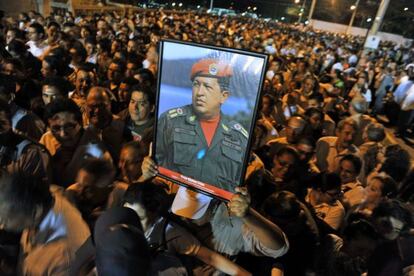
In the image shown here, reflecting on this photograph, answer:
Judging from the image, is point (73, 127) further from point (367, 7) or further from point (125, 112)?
point (367, 7)

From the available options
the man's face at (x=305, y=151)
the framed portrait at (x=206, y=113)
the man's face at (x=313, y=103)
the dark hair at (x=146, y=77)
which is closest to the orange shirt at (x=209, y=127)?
the framed portrait at (x=206, y=113)

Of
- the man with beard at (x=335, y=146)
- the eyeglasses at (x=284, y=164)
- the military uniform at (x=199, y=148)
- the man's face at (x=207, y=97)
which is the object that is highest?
the man's face at (x=207, y=97)

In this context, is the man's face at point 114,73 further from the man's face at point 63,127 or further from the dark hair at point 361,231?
the dark hair at point 361,231

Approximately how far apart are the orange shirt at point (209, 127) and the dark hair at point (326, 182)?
1.72 metres

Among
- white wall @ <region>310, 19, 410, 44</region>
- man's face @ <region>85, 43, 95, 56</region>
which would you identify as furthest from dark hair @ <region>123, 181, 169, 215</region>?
white wall @ <region>310, 19, 410, 44</region>

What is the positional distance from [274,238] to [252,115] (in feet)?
2.19

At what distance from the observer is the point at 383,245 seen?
2213 millimetres

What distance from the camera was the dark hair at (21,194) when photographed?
65.8 inches

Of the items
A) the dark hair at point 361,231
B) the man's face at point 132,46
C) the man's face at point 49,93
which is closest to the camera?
the dark hair at point 361,231

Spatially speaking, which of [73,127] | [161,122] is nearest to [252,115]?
[161,122]

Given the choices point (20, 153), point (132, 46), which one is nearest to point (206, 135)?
point (20, 153)

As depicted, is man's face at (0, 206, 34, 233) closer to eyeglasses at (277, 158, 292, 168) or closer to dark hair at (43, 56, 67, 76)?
eyeglasses at (277, 158, 292, 168)

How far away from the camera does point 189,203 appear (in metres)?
1.98

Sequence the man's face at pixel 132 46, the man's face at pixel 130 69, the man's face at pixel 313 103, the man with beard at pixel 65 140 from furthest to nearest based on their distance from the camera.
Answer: the man's face at pixel 132 46, the man's face at pixel 313 103, the man's face at pixel 130 69, the man with beard at pixel 65 140
